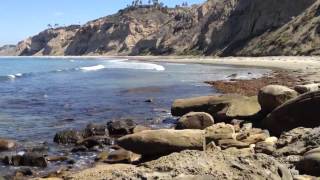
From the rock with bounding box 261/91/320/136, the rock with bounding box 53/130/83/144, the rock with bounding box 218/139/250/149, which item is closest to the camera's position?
the rock with bounding box 218/139/250/149

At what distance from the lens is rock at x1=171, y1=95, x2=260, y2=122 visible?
17.2 meters

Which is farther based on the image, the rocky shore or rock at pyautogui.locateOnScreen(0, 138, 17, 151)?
rock at pyautogui.locateOnScreen(0, 138, 17, 151)

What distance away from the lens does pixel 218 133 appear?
1330 cm

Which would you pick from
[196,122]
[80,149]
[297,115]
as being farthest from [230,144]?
[80,149]

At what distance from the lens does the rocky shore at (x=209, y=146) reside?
289 inches

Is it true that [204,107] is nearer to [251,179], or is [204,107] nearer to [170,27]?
[251,179]

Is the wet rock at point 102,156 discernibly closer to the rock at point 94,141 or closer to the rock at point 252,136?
the rock at point 94,141

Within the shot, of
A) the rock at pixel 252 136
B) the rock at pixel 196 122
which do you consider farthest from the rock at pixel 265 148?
the rock at pixel 196 122

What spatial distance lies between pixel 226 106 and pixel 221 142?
201 inches

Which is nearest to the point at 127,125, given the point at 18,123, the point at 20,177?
the point at 18,123

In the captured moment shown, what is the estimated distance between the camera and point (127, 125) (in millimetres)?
18344

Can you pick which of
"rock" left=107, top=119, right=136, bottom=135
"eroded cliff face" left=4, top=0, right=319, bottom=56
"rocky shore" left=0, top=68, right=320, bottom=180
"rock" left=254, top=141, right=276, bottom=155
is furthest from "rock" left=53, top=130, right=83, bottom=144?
"eroded cliff face" left=4, top=0, right=319, bottom=56

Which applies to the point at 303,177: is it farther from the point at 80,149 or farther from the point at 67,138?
the point at 67,138

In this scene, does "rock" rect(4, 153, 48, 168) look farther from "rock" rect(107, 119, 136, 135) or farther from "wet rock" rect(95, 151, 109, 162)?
"rock" rect(107, 119, 136, 135)
